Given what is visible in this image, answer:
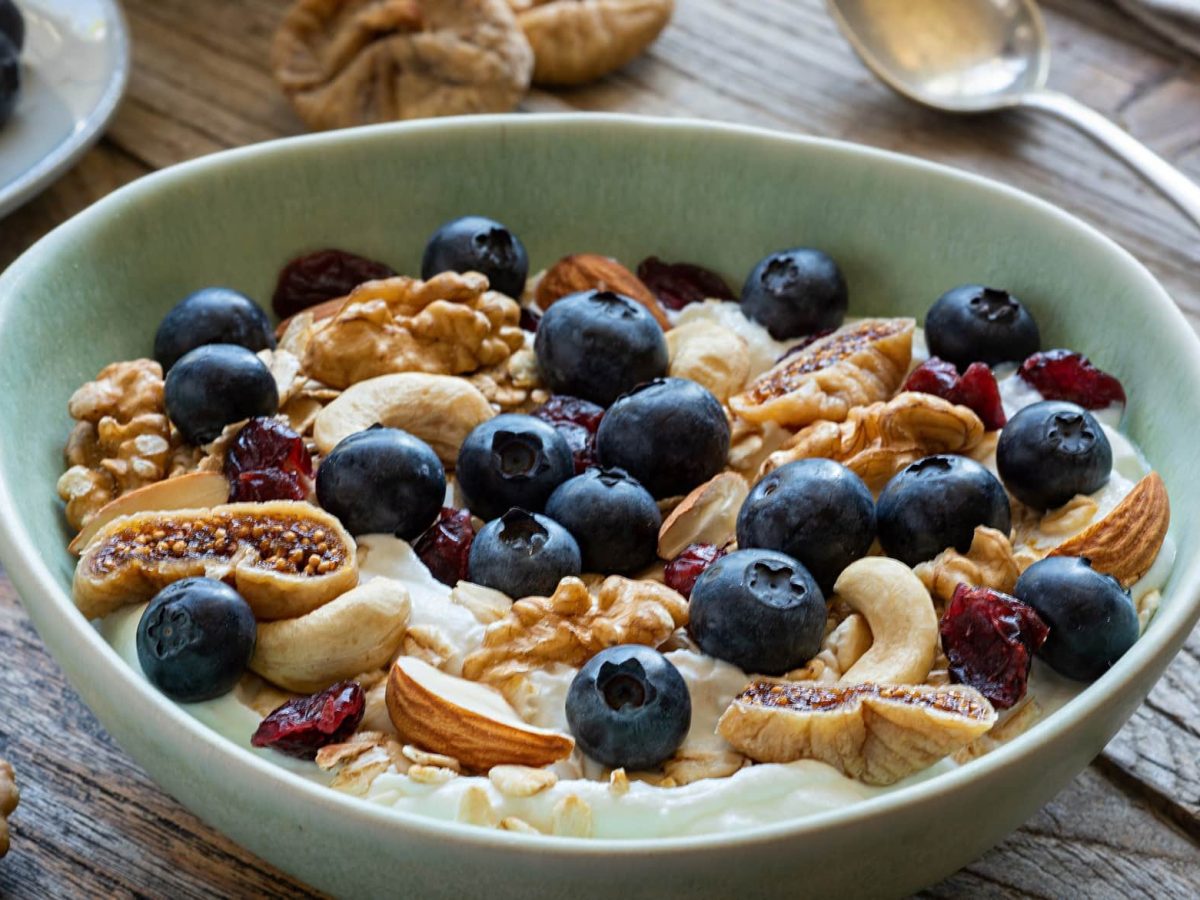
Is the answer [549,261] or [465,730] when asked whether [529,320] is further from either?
[465,730]

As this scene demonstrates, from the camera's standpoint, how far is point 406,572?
1271 mm

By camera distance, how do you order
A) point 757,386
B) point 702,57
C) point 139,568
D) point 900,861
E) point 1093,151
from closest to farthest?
point 900,861
point 139,568
point 757,386
point 1093,151
point 702,57

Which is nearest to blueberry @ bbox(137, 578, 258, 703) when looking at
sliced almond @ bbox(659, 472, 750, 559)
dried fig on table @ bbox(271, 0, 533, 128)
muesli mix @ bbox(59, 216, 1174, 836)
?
muesli mix @ bbox(59, 216, 1174, 836)

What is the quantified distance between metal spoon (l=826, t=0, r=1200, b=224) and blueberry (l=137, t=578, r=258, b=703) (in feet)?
4.73

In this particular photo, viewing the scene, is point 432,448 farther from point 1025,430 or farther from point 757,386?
point 1025,430

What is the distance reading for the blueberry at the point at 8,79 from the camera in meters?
2.03

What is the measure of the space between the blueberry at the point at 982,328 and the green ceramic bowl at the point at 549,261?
0.06 metres

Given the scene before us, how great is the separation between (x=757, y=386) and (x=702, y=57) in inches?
40.6

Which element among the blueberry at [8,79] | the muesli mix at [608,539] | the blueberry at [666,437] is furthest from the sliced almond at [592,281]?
the blueberry at [8,79]

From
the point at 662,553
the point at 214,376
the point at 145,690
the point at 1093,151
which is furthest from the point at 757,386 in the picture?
the point at 1093,151

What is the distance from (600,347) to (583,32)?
920 mm

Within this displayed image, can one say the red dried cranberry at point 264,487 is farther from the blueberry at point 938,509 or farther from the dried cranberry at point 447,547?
the blueberry at point 938,509

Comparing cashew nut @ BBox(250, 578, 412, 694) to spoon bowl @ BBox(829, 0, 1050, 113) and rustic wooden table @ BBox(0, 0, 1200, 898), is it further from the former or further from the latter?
spoon bowl @ BBox(829, 0, 1050, 113)

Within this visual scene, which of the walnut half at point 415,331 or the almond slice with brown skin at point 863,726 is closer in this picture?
the almond slice with brown skin at point 863,726
